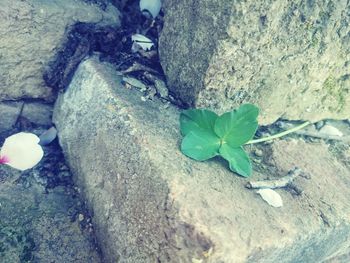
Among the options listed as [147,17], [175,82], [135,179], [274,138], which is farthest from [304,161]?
[147,17]

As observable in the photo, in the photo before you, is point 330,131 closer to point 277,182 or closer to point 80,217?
point 277,182

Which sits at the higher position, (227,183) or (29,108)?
(227,183)

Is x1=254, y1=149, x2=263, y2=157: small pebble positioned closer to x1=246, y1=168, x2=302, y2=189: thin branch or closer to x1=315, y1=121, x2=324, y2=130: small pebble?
x1=246, y1=168, x2=302, y2=189: thin branch

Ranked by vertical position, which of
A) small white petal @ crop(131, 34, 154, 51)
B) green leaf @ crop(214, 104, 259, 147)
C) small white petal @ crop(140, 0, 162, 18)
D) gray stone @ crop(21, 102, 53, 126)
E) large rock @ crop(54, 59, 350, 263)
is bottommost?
gray stone @ crop(21, 102, 53, 126)

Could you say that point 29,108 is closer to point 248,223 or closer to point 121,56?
point 121,56

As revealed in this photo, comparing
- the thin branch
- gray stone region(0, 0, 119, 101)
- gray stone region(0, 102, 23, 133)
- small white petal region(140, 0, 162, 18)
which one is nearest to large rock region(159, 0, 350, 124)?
the thin branch

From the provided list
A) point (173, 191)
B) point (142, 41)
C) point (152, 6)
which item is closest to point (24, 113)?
point (142, 41)

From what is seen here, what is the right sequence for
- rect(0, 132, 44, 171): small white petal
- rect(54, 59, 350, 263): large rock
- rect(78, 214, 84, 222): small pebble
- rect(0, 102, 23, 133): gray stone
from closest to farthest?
1. rect(54, 59, 350, 263): large rock
2. rect(78, 214, 84, 222): small pebble
3. rect(0, 132, 44, 171): small white petal
4. rect(0, 102, 23, 133): gray stone
